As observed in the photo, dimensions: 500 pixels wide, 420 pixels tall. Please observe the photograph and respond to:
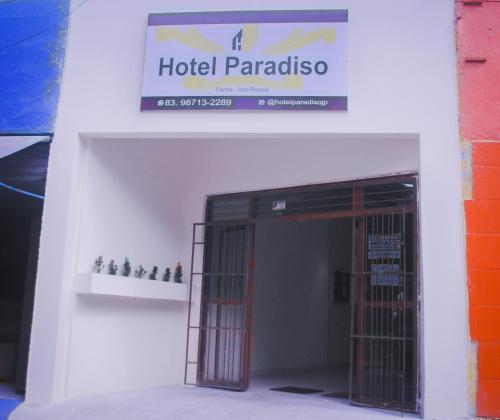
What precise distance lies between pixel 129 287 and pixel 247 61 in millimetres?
2670

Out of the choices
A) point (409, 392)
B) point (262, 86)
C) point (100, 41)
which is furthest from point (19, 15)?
point (409, 392)

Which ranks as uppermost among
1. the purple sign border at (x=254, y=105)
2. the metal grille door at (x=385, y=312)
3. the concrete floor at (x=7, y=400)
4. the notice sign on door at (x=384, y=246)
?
the purple sign border at (x=254, y=105)

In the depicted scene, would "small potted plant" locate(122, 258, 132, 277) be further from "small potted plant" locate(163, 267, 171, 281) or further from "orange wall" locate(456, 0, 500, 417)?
"orange wall" locate(456, 0, 500, 417)

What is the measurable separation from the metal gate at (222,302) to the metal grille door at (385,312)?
1431 mm

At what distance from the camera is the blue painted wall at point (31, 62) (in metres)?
6.22

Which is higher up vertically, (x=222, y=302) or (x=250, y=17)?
(x=250, y=17)

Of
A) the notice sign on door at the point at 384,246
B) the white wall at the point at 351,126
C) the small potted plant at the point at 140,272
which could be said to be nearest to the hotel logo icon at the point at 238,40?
the white wall at the point at 351,126

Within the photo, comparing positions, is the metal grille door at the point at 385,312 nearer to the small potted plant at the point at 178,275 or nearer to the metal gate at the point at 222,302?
the metal gate at the point at 222,302

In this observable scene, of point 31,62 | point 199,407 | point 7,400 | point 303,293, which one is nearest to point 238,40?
point 31,62

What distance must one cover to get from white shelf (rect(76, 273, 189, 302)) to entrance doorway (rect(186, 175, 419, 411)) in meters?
0.40

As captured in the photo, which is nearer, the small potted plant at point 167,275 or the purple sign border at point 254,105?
the purple sign border at point 254,105

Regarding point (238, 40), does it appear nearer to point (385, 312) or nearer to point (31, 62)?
point (31, 62)

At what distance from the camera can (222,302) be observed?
7.20 meters

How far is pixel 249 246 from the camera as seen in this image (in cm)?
711
